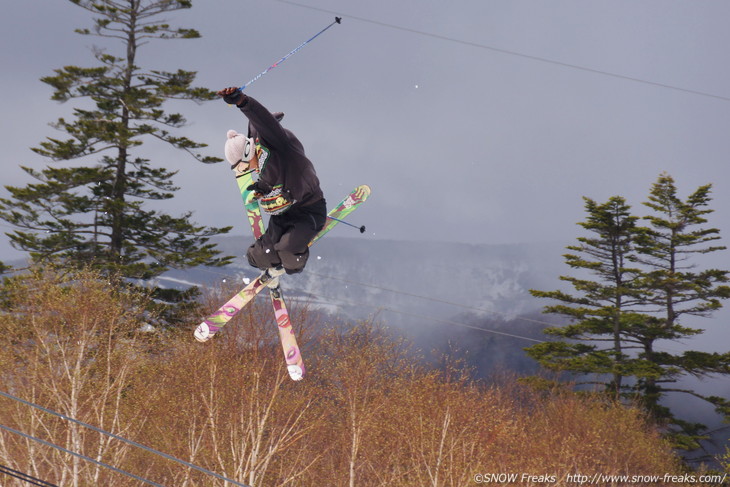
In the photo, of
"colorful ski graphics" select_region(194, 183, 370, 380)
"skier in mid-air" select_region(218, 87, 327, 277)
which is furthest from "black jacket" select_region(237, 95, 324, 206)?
"colorful ski graphics" select_region(194, 183, 370, 380)

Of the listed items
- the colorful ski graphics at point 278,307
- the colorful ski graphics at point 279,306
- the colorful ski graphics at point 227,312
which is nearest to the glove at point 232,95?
the colorful ski graphics at point 279,306

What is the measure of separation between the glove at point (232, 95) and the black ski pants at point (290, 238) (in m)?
1.43

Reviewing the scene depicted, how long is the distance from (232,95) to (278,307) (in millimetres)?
3637

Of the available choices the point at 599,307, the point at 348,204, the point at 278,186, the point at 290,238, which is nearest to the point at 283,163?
the point at 278,186

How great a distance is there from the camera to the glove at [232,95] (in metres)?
4.66

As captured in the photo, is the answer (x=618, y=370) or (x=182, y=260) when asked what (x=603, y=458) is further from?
(x=182, y=260)

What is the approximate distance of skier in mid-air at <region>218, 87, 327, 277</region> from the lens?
5.32m

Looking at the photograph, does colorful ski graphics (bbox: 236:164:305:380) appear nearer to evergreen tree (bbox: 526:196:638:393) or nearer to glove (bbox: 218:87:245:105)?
glove (bbox: 218:87:245:105)

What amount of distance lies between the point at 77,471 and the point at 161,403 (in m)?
8.01

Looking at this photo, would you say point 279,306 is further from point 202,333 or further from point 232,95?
point 232,95

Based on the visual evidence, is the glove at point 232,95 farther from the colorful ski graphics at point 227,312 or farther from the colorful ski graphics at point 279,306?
the colorful ski graphics at point 227,312

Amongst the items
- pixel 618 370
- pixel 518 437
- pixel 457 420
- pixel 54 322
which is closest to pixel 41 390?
pixel 54 322

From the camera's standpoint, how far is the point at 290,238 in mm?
6066

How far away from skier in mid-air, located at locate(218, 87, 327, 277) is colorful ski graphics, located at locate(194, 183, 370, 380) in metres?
0.58
